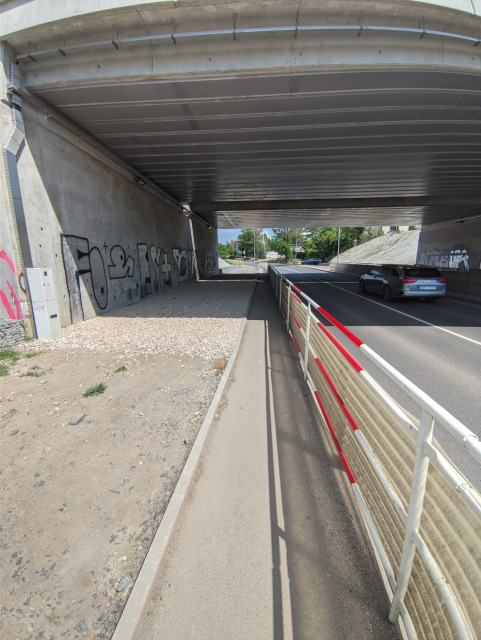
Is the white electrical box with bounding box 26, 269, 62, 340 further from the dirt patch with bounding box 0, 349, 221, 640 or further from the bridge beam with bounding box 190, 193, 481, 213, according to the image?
the bridge beam with bounding box 190, 193, 481, 213

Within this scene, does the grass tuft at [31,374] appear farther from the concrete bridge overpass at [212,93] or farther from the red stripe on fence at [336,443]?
the red stripe on fence at [336,443]

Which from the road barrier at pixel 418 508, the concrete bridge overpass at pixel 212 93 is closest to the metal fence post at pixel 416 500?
the road barrier at pixel 418 508

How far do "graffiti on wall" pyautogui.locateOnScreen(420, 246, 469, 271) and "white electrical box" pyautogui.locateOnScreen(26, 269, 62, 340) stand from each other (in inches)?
1008

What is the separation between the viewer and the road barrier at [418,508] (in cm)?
119

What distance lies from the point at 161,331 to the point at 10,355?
3.35m

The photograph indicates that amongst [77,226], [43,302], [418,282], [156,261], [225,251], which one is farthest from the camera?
[225,251]

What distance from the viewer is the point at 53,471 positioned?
121 inches

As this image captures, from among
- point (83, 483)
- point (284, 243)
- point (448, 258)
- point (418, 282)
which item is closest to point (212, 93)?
point (83, 483)

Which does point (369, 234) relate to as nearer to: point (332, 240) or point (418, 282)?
point (332, 240)

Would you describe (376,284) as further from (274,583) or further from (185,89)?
(274,583)

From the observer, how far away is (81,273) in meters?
9.38

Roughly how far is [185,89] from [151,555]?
897 cm

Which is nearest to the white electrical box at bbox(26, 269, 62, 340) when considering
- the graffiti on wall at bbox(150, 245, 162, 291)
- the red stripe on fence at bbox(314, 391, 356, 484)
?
the red stripe on fence at bbox(314, 391, 356, 484)

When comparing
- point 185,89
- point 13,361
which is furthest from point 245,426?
point 185,89
